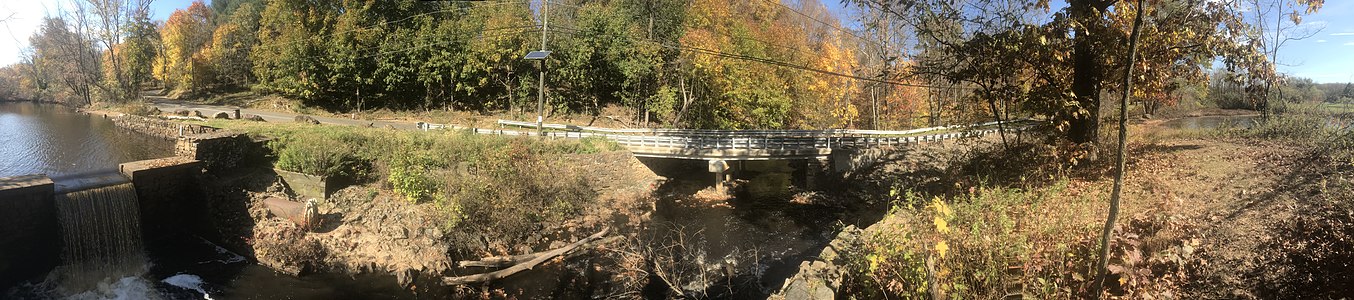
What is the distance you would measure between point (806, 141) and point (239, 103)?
123 ft

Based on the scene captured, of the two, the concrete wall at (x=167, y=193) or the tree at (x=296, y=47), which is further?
the tree at (x=296, y=47)

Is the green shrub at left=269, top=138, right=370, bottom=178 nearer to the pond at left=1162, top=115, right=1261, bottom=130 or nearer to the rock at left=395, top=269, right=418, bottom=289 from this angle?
the rock at left=395, top=269, right=418, bottom=289

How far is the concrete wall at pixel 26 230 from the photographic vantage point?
10469 mm

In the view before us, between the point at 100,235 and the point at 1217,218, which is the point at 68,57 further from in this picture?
the point at 1217,218

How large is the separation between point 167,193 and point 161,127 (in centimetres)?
817

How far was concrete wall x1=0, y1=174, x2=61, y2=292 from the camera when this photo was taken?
1047 centimetres

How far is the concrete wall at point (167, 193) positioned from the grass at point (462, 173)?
2.13 m

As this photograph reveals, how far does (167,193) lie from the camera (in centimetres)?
1391

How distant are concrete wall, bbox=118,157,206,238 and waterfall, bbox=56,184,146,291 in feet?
1.35

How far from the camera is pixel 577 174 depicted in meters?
18.6

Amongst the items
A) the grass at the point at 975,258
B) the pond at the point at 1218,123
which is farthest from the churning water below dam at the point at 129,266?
the pond at the point at 1218,123

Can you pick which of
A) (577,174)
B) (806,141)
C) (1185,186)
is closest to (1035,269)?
(1185,186)

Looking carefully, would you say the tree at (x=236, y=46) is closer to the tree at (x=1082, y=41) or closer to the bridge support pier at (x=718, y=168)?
the bridge support pier at (x=718, y=168)

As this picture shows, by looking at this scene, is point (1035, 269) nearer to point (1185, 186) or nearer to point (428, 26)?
point (1185, 186)
